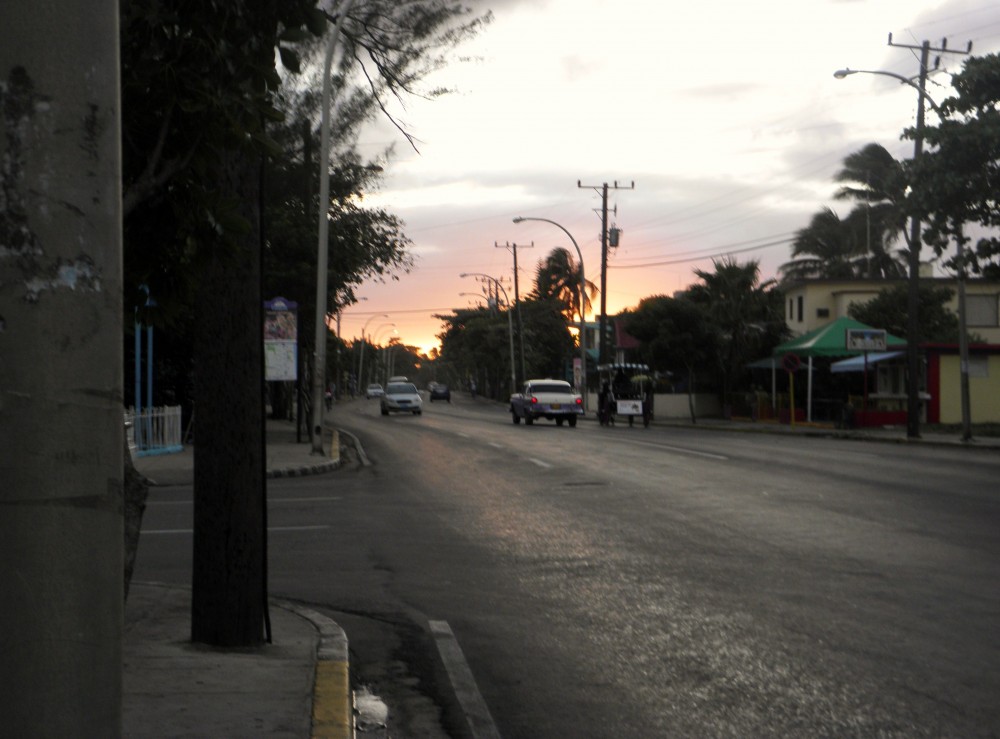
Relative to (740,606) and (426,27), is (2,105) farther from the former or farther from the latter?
(426,27)

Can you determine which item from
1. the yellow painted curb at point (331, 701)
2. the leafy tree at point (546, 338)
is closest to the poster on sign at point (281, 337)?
the yellow painted curb at point (331, 701)

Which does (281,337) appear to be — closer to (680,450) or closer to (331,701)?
(680,450)

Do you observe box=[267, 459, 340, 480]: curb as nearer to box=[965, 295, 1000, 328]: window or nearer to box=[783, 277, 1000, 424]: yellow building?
box=[783, 277, 1000, 424]: yellow building

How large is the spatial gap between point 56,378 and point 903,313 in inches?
2104

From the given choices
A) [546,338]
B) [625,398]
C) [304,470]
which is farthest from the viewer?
[546,338]

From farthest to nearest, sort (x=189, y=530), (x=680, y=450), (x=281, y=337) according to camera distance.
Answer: (x=680, y=450) → (x=281, y=337) → (x=189, y=530)

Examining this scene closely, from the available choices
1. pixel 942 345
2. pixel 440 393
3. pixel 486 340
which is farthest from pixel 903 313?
pixel 440 393

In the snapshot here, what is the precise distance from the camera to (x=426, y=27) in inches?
385

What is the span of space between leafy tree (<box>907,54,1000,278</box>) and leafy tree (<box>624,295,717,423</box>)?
78.3 feet

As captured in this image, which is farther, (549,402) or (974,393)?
(549,402)

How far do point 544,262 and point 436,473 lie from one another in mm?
77024

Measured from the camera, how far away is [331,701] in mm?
5754

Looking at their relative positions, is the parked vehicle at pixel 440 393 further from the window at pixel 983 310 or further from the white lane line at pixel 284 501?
the white lane line at pixel 284 501

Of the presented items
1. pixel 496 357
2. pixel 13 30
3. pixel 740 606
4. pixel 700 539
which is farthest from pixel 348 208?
pixel 496 357
